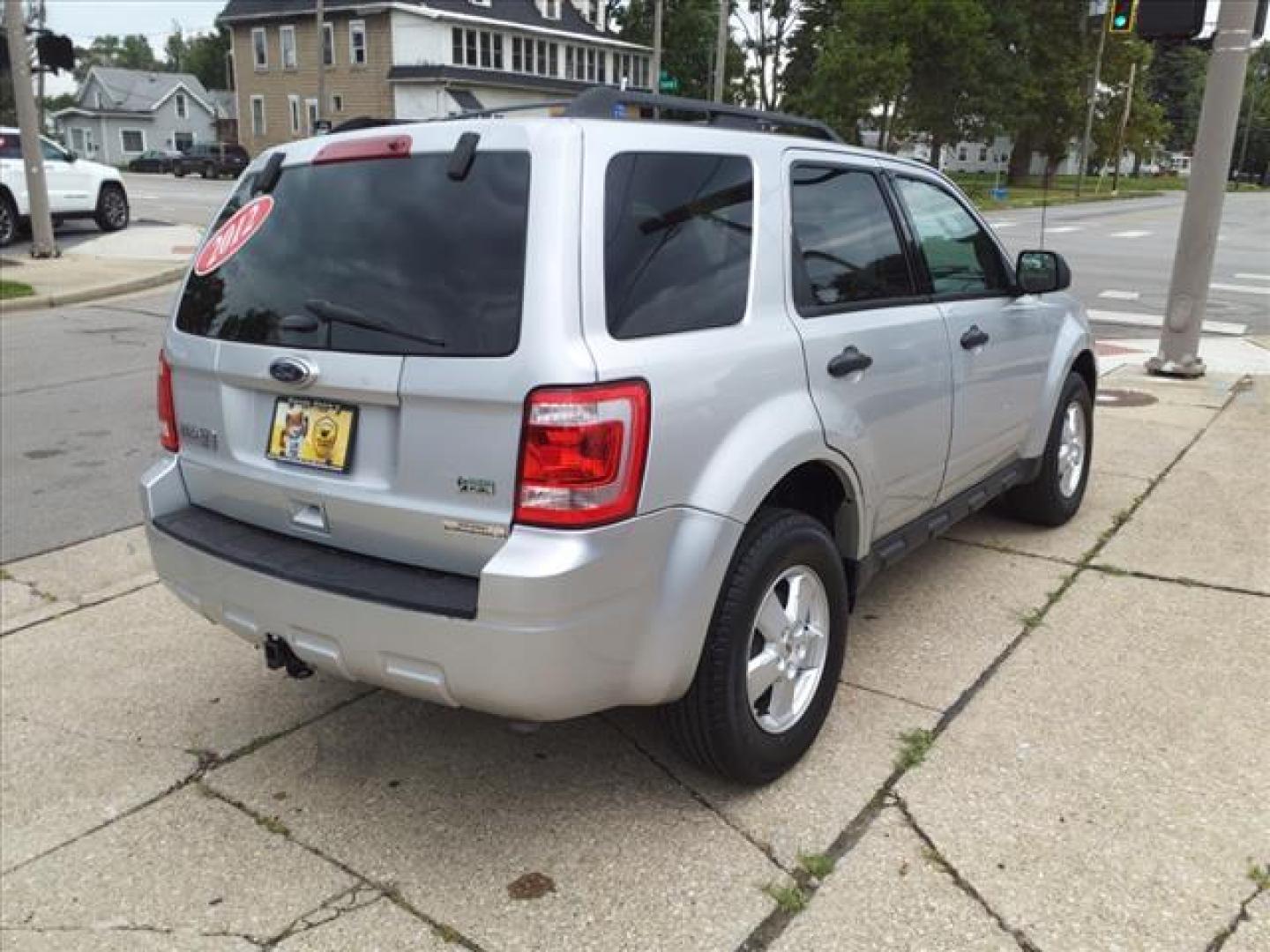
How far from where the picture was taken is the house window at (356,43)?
50344 mm

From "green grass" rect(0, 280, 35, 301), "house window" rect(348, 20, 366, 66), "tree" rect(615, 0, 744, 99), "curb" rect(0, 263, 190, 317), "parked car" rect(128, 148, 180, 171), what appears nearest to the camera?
"curb" rect(0, 263, 190, 317)

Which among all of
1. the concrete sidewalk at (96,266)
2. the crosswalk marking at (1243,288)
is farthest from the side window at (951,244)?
the crosswalk marking at (1243,288)

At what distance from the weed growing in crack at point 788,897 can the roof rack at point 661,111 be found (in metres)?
2.01

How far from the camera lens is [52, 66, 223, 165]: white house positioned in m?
72.4

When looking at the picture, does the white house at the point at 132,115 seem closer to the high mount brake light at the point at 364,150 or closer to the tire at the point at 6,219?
the tire at the point at 6,219

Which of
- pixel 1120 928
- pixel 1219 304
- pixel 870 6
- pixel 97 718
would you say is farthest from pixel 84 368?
pixel 870 6

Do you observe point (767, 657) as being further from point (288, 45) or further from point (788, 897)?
point (288, 45)

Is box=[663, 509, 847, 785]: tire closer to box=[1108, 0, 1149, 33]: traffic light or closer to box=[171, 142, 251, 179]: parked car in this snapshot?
box=[1108, 0, 1149, 33]: traffic light

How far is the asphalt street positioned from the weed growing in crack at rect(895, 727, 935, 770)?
13.3 ft

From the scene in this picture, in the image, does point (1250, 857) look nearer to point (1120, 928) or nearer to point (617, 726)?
point (1120, 928)

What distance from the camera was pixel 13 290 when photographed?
42.4 ft

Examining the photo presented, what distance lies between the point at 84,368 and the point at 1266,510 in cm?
876

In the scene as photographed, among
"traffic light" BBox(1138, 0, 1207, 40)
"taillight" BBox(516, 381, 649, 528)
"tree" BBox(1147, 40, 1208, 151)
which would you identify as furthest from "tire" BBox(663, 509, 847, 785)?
"tree" BBox(1147, 40, 1208, 151)

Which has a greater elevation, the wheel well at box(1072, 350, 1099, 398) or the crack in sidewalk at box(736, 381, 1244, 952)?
the wheel well at box(1072, 350, 1099, 398)
